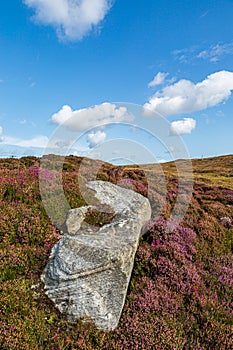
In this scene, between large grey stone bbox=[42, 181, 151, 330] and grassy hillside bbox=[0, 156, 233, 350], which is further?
large grey stone bbox=[42, 181, 151, 330]

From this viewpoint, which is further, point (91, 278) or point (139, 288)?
point (139, 288)

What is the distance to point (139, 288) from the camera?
7500 millimetres

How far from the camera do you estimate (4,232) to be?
8.34 m

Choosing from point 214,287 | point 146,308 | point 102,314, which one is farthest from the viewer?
point 214,287

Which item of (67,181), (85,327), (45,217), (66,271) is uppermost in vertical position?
(67,181)

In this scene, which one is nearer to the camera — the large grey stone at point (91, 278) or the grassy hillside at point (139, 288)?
the grassy hillside at point (139, 288)

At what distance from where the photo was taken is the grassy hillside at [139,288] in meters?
5.70

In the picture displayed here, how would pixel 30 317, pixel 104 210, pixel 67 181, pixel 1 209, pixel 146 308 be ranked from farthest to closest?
pixel 67 181 → pixel 104 210 → pixel 1 209 → pixel 146 308 → pixel 30 317

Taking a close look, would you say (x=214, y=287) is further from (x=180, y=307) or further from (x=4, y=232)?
(x=4, y=232)

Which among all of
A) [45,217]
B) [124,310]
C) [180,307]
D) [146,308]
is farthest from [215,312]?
[45,217]

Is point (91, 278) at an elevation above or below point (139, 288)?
above

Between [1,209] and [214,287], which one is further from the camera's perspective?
[1,209]

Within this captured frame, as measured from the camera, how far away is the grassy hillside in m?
5.70

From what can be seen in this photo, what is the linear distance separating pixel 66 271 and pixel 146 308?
229cm
